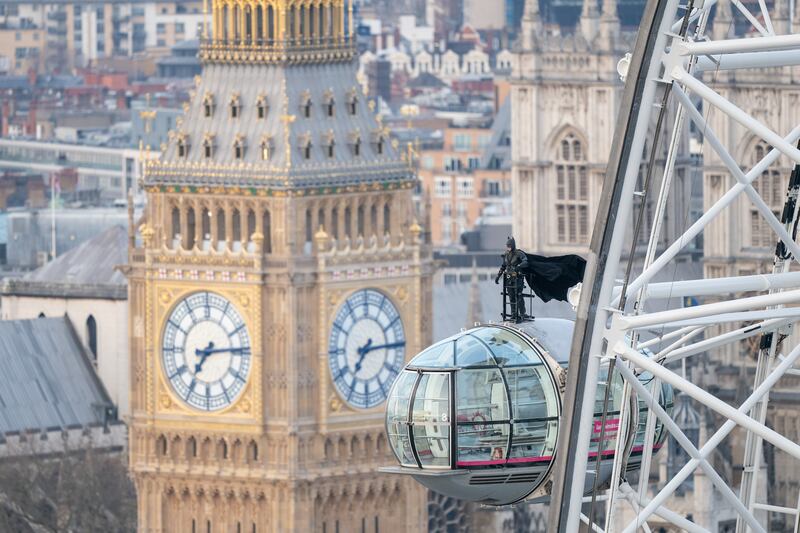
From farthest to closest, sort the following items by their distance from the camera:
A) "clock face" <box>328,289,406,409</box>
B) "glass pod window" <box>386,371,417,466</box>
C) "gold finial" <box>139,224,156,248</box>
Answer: "gold finial" <box>139,224,156,248</box> < "clock face" <box>328,289,406,409</box> < "glass pod window" <box>386,371,417,466</box>

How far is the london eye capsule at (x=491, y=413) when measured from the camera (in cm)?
4947

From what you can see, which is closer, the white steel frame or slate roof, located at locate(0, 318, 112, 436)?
the white steel frame

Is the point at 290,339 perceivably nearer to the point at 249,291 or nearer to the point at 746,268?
the point at 249,291

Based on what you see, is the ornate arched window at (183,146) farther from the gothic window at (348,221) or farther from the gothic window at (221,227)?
the gothic window at (348,221)

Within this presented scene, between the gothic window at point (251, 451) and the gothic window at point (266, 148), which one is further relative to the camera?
the gothic window at point (251, 451)

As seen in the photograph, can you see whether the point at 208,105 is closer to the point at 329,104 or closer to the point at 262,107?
the point at 262,107

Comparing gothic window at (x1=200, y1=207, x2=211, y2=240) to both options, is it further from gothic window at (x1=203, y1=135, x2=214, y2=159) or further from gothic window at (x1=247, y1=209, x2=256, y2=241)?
gothic window at (x1=203, y1=135, x2=214, y2=159)

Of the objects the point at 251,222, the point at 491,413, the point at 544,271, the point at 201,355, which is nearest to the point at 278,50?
the point at 251,222

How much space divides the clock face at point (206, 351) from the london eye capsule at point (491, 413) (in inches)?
1907

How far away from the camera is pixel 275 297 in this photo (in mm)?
98375

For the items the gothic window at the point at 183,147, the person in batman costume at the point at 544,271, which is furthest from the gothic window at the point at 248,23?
the person in batman costume at the point at 544,271

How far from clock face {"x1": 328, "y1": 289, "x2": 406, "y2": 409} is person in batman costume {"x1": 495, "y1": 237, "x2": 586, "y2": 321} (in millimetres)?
48713

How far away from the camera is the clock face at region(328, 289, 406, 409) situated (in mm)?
98625

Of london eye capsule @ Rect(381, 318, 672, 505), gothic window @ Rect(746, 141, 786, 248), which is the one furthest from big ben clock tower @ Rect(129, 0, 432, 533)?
london eye capsule @ Rect(381, 318, 672, 505)
